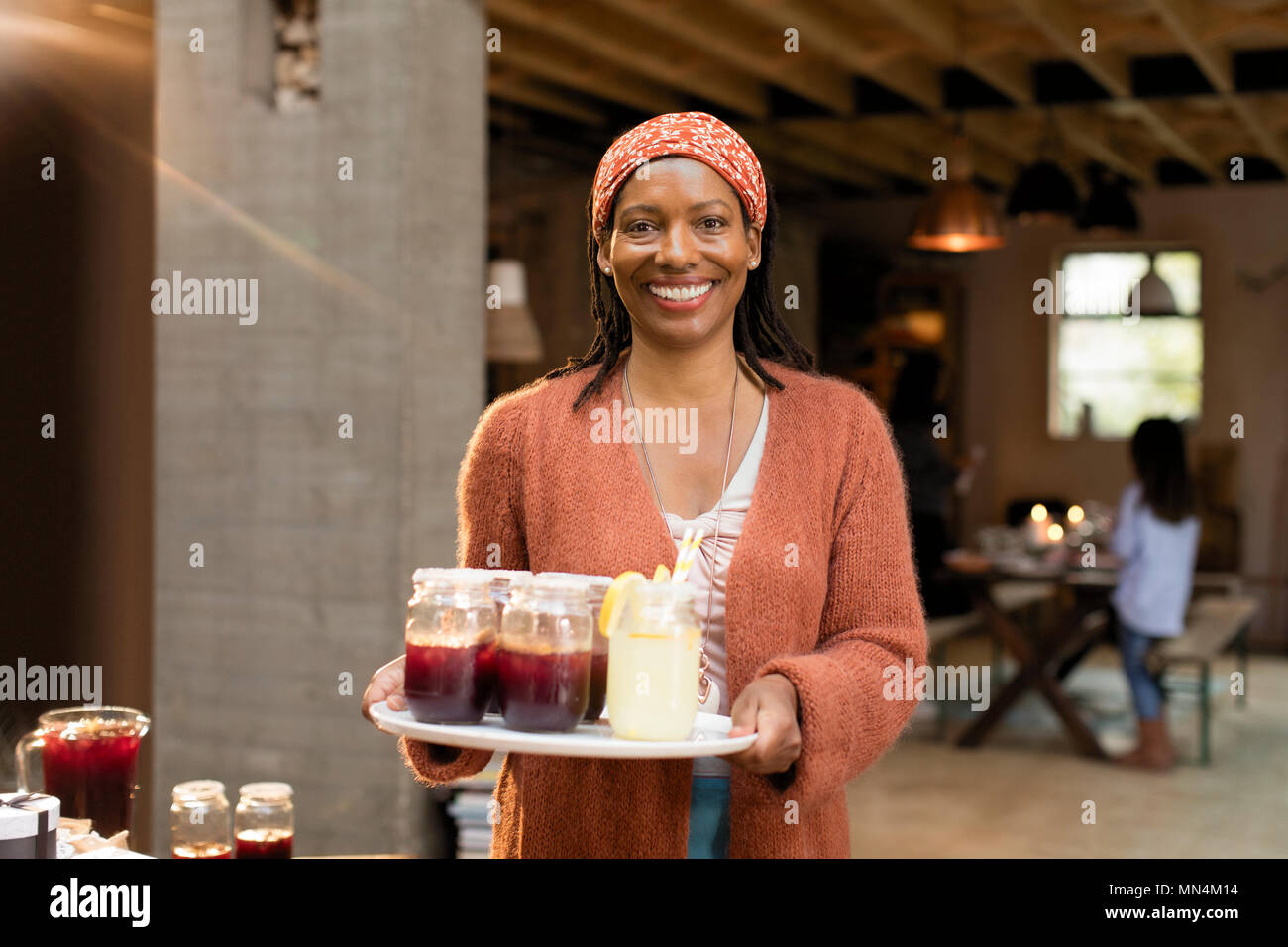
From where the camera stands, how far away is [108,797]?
193cm

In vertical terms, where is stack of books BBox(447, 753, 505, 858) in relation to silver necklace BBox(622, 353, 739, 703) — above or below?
below

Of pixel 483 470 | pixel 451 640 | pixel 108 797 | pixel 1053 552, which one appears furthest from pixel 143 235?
pixel 1053 552

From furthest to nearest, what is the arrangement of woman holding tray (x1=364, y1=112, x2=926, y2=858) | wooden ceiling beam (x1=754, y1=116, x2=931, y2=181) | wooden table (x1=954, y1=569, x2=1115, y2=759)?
wooden ceiling beam (x1=754, y1=116, x2=931, y2=181)
wooden table (x1=954, y1=569, x2=1115, y2=759)
woman holding tray (x1=364, y1=112, x2=926, y2=858)

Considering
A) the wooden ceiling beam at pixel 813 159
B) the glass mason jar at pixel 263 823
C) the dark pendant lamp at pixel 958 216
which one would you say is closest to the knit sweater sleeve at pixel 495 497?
the glass mason jar at pixel 263 823

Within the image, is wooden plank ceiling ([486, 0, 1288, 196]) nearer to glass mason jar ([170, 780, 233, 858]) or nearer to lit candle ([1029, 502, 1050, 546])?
lit candle ([1029, 502, 1050, 546])

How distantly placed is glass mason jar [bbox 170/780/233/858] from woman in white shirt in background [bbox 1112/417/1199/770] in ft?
16.2

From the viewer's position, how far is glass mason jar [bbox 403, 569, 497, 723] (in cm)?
135

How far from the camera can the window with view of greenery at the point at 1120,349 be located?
995 centimetres

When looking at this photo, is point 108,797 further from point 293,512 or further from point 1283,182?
point 1283,182

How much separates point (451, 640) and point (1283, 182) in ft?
32.2

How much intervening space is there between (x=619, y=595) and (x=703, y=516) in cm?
25

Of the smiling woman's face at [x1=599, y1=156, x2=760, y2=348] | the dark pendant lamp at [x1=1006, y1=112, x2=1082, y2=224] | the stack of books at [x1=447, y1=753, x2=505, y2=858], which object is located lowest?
the stack of books at [x1=447, y1=753, x2=505, y2=858]

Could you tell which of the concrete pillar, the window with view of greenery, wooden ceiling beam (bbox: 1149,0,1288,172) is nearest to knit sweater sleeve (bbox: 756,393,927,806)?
the concrete pillar

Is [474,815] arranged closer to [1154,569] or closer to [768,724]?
[768,724]
